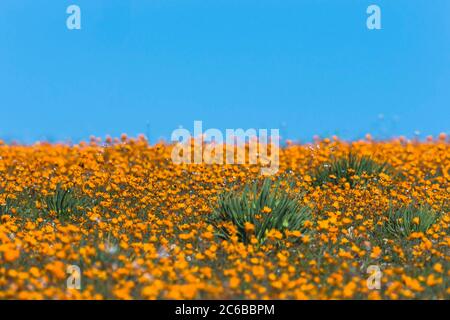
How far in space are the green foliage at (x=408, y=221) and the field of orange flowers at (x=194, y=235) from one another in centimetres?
4

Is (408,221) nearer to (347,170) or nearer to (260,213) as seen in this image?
(260,213)

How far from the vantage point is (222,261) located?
807 cm

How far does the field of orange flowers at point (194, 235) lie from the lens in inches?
Answer: 273

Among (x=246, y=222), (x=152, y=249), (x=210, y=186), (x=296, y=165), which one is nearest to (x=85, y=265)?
(x=152, y=249)

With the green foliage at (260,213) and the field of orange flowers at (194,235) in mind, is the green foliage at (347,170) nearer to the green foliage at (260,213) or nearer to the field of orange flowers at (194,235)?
the field of orange flowers at (194,235)

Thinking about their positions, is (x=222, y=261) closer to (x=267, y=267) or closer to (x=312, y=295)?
(x=267, y=267)

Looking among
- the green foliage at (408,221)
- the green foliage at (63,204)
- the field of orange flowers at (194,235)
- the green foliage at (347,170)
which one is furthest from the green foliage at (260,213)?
the green foliage at (347,170)

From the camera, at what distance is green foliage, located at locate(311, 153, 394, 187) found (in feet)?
41.5

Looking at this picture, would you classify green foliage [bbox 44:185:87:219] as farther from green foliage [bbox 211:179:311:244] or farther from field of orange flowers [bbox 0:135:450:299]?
green foliage [bbox 211:179:311:244]

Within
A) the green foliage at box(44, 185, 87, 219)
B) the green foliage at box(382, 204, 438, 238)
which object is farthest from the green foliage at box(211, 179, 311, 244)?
the green foliage at box(44, 185, 87, 219)

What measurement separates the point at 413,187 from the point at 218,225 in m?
5.05

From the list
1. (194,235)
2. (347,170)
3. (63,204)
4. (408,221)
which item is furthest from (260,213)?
(347,170)

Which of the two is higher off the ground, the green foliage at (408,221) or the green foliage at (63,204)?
the green foliage at (63,204)

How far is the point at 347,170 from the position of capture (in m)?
12.7
